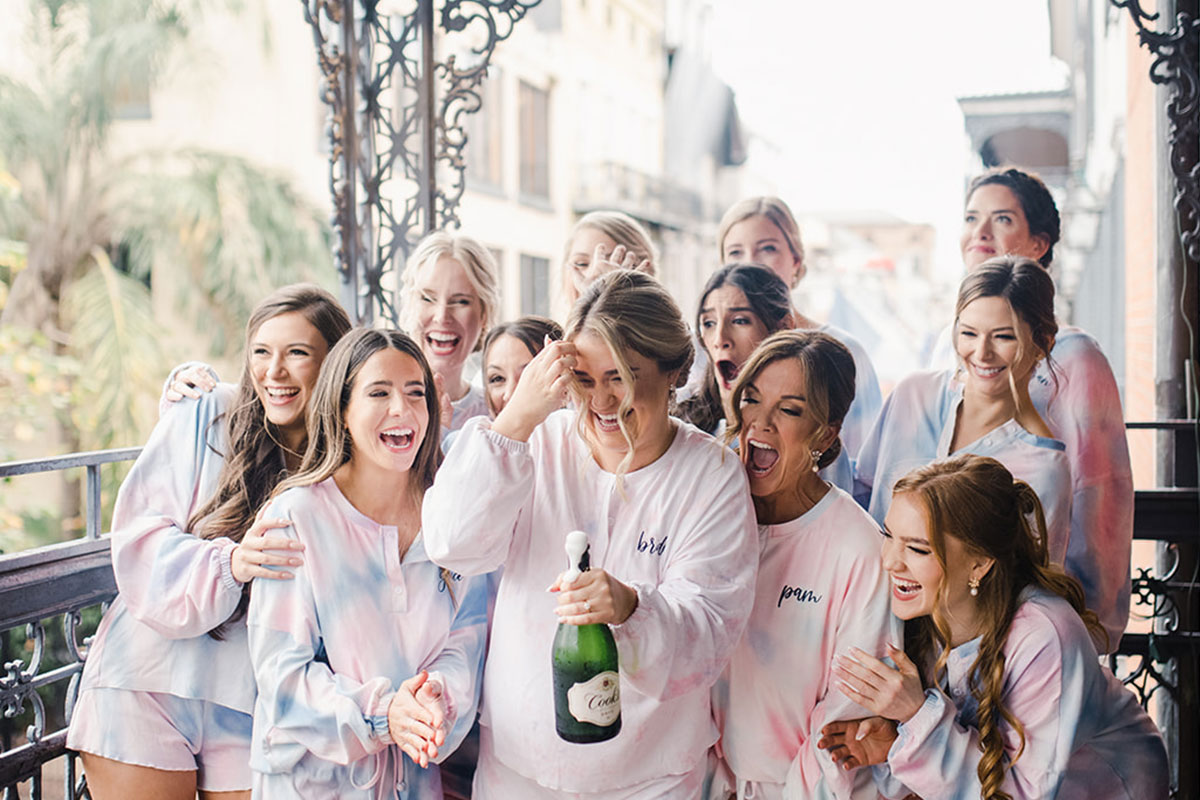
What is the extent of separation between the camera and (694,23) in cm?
2622

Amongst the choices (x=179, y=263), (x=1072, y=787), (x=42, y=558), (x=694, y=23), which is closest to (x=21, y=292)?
(x=179, y=263)

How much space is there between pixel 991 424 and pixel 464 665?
58.8 inches

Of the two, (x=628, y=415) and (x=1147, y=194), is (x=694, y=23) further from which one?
(x=628, y=415)

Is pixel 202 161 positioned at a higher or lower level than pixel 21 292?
higher

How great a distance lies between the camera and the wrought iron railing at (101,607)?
2994 millimetres

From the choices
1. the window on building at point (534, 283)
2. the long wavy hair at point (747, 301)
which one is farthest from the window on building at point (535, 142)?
the long wavy hair at point (747, 301)

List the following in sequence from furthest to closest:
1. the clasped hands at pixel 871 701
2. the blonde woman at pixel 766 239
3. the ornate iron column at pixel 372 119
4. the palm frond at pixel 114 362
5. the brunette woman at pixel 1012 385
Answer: the palm frond at pixel 114 362 < the ornate iron column at pixel 372 119 < the blonde woman at pixel 766 239 < the brunette woman at pixel 1012 385 < the clasped hands at pixel 871 701

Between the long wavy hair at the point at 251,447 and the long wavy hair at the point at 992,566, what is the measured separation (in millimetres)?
1566

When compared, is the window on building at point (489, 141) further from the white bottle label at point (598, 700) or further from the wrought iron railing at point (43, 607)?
the white bottle label at point (598, 700)

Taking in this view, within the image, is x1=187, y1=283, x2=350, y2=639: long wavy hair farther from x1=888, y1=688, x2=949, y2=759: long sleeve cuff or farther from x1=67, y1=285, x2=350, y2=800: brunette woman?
x1=888, y1=688, x2=949, y2=759: long sleeve cuff

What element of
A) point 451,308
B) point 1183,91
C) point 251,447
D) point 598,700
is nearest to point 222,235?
point 451,308

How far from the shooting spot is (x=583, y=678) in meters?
2.25

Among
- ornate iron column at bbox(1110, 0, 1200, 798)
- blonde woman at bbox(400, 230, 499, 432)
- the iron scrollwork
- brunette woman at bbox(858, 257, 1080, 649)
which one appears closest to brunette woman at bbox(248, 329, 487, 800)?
blonde woman at bbox(400, 230, 499, 432)

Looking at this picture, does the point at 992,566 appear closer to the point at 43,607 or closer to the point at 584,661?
the point at 584,661
